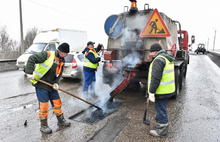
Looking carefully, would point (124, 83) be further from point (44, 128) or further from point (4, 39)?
point (4, 39)

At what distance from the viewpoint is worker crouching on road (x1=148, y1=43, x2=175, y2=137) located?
3049 mm

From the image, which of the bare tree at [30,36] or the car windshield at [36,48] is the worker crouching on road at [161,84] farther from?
the bare tree at [30,36]

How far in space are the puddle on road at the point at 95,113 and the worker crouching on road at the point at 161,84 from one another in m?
1.27

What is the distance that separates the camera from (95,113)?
13.6ft

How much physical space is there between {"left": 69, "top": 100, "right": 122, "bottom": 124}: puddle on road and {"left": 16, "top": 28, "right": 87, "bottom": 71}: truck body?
21.4 ft

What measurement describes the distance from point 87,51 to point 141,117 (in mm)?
2550

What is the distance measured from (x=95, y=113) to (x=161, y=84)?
184cm

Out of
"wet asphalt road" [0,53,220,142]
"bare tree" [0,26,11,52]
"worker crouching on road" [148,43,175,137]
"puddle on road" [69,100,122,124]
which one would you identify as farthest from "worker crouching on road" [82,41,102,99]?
"bare tree" [0,26,11,52]

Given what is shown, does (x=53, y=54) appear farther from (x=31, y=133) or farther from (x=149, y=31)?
(x=149, y=31)

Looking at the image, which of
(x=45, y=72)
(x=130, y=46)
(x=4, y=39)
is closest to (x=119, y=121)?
(x=45, y=72)

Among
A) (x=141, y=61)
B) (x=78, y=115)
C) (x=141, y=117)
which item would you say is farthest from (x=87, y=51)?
(x=141, y=117)

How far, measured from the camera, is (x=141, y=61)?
5152 mm

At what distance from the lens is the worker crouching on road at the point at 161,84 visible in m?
3.05

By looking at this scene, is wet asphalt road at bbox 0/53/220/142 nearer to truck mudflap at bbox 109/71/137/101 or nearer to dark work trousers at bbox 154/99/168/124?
dark work trousers at bbox 154/99/168/124
